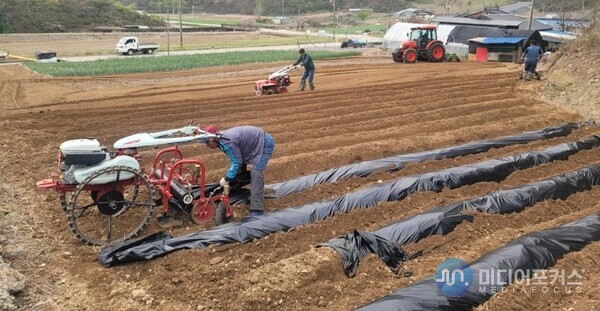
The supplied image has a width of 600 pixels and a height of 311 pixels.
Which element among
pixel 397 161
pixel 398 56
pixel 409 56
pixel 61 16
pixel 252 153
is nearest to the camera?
pixel 252 153

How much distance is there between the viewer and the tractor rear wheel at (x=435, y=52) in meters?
28.8

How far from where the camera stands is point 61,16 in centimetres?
6131

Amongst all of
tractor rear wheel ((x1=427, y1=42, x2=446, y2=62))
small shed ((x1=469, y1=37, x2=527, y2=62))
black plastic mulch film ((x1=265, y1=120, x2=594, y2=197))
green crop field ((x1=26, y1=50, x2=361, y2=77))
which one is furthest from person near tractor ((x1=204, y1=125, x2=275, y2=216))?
small shed ((x1=469, y1=37, x2=527, y2=62))

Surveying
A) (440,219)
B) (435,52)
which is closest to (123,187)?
(440,219)

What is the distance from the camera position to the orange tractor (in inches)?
1139

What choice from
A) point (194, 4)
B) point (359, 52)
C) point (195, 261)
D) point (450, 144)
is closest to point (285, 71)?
point (450, 144)

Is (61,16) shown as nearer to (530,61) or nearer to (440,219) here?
(530,61)

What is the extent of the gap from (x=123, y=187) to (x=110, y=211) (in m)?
0.33

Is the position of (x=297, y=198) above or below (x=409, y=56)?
below

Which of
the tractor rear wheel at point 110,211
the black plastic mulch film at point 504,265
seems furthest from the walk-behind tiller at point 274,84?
the black plastic mulch film at point 504,265

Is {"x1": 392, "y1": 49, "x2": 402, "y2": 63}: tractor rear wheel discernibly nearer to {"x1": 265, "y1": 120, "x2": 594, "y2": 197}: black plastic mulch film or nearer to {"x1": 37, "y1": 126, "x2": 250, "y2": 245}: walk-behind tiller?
{"x1": 265, "y1": 120, "x2": 594, "y2": 197}: black plastic mulch film

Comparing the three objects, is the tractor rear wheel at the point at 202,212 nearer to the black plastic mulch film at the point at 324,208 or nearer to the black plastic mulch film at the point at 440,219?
the black plastic mulch film at the point at 324,208

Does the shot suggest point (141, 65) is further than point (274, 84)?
Yes

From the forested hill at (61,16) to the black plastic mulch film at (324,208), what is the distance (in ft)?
192
